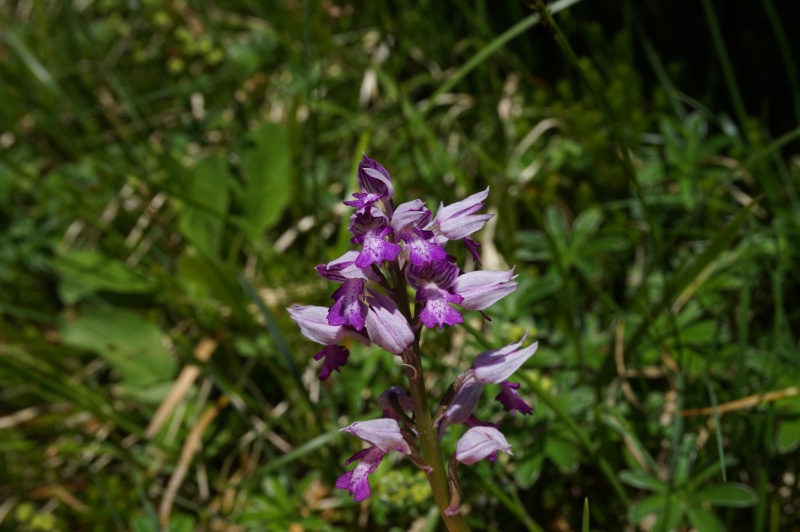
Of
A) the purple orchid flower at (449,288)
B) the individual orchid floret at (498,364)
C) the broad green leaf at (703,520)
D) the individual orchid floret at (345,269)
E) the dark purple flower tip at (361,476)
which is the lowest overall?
A: the broad green leaf at (703,520)

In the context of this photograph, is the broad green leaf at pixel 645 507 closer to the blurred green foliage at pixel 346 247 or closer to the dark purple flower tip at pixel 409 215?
the blurred green foliage at pixel 346 247

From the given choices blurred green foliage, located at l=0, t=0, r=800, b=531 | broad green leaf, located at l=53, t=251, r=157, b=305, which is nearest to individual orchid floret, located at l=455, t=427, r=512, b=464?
blurred green foliage, located at l=0, t=0, r=800, b=531

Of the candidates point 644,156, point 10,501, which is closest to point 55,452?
point 10,501

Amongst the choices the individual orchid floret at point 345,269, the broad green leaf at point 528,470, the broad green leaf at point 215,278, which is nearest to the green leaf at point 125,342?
the broad green leaf at point 215,278

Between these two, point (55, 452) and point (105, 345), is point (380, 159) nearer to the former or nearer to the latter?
point (105, 345)

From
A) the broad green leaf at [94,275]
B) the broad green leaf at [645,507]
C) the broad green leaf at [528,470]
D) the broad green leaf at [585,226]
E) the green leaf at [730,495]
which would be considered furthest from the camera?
the broad green leaf at [94,275]

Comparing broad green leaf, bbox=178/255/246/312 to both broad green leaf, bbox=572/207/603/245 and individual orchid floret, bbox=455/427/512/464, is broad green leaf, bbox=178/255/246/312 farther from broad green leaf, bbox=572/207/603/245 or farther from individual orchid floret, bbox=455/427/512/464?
individual orchid floret, bbox=455/427/512/464
